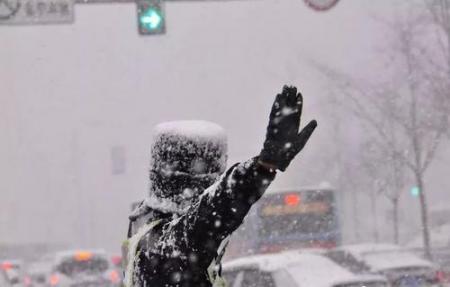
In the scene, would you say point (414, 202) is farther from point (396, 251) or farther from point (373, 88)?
point (396, 251)

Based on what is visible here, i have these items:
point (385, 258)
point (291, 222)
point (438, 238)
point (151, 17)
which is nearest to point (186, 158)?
point (385, 258)

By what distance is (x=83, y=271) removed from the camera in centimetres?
1662

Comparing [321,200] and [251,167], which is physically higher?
[251,167]

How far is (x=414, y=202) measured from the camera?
52.2m

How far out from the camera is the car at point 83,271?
16.4 meters

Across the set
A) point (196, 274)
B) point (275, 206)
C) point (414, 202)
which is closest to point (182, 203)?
point (196, 274)

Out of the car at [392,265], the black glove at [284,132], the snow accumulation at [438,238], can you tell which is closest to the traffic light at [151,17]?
the car at [392,265]

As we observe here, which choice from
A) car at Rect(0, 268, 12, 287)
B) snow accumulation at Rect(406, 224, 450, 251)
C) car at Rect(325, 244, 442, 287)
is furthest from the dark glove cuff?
snow accumulation at Rect(406, 224, 450, 251)

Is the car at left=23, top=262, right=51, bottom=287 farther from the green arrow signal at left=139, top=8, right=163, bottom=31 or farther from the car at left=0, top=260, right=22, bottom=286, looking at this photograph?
the green arrow signal at left=139, top=8, right=163, bottom=31

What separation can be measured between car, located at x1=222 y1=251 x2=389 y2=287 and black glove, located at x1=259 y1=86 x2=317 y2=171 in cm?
525

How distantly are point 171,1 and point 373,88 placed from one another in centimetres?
1323

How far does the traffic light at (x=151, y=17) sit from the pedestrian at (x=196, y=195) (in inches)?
343

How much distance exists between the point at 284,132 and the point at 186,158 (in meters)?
0.47

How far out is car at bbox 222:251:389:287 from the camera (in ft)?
23.8
